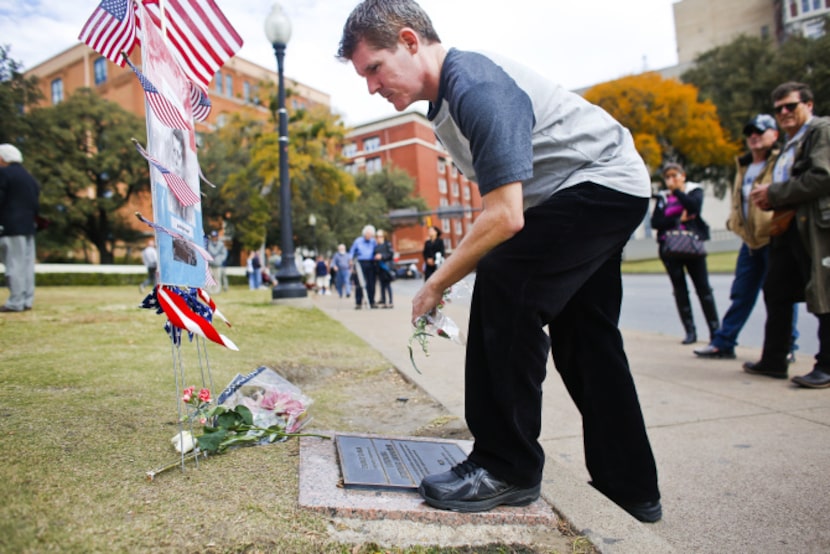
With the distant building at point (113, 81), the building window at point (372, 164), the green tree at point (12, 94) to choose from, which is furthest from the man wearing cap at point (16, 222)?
the building window at point (372, 164)

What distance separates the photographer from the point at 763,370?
424 centimetres

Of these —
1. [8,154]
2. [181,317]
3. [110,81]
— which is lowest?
[181,317]

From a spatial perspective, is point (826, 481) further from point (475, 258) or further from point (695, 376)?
point (695, 376)

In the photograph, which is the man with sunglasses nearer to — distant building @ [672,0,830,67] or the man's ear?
the man's ear

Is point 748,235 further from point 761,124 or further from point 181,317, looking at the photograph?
point 181,317

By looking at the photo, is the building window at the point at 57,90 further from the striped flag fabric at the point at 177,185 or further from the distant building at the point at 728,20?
the striped flag fabric at the point at 177,185

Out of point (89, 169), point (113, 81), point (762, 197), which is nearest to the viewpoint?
point (762, 197)

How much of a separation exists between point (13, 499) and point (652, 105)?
43012mm

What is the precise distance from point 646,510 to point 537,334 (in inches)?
31.0

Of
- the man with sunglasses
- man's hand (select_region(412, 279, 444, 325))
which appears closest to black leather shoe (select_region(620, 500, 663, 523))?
man's hand (select_region(412, 279, 444, 325))

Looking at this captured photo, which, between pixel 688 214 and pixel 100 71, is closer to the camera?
pixel 688 214

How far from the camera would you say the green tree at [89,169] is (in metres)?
33.7

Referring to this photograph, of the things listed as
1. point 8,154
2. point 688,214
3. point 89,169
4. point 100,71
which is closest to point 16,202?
point 8,154

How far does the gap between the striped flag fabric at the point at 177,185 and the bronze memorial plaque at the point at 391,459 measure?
46.5 inches
